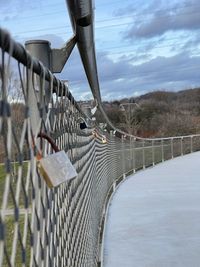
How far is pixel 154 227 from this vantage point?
20.7 feet

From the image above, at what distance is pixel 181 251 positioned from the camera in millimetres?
5156

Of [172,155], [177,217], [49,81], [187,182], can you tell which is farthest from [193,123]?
[49,81]

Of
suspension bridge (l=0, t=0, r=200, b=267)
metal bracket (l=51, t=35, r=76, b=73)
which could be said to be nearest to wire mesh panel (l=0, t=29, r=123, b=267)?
suspension bridge (l=0, t=0, r=200, b=267)

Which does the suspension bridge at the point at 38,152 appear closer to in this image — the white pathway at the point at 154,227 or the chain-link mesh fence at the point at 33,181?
the chain-link mesh fence at the point at 33,181

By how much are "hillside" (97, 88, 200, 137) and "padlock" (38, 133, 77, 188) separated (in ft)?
120

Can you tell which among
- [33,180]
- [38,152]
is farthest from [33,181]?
[38,152]

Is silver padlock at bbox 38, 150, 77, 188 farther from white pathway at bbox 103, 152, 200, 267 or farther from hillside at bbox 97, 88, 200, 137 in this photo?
hillside at bbox 97, 88, 200, 137

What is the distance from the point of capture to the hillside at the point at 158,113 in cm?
4031

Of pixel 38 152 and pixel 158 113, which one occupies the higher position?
pixel 158 113

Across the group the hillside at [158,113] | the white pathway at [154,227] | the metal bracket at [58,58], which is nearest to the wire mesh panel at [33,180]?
the metal bracket at [58,58]

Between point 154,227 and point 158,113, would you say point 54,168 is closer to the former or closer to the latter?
point 154,227

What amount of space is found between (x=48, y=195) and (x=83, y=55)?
2655 millimetres

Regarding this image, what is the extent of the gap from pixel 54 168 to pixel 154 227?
4657 millimetres

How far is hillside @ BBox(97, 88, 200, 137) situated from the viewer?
132 ft
